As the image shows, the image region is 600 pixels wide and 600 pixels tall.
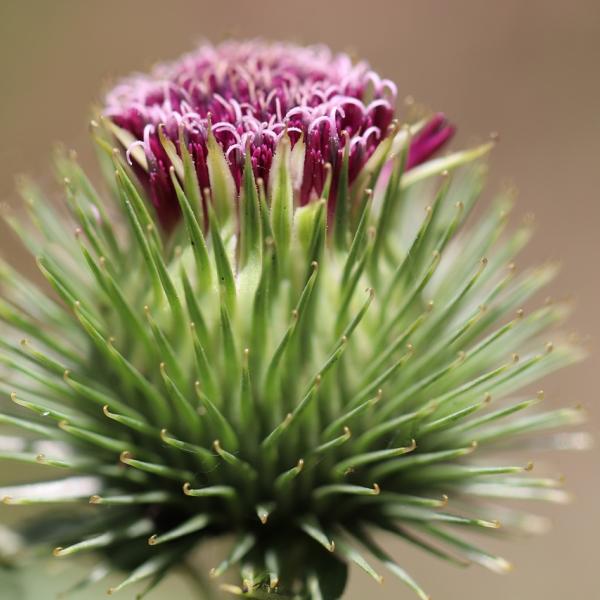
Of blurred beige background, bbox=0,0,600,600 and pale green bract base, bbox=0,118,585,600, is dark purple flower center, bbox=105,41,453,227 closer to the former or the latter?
pale green bract base, bbox=0,118,585,600

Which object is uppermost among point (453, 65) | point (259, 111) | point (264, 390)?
point (453, 65)

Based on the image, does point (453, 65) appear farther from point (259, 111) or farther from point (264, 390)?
point (264, 390)

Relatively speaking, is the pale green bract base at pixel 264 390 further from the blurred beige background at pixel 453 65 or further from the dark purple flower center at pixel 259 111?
the blurred beige background at pixel 453 65

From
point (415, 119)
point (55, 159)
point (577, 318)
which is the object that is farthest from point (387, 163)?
point (577, 318)

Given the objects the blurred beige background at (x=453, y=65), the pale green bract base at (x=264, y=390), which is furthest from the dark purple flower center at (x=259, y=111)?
the blurred beige background at (x=453, y=65)

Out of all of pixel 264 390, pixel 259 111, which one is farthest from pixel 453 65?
pixel 264 390

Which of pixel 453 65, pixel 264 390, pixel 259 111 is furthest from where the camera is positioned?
pixel 453 65

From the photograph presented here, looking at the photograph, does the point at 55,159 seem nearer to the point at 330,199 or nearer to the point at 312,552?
the point at 330,199

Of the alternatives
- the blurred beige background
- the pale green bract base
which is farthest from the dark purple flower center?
the blurred beige background
